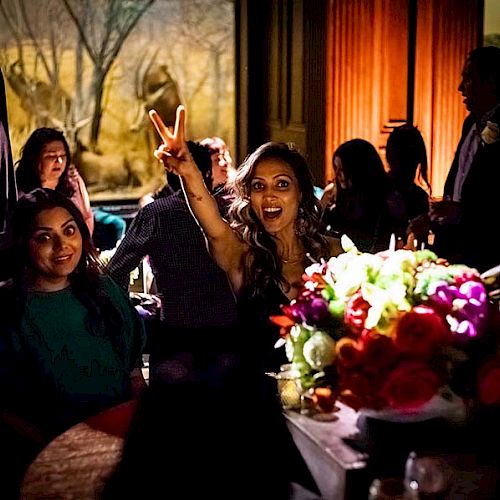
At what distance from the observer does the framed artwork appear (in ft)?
→ 22.2

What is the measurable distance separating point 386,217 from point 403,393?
2.48 m

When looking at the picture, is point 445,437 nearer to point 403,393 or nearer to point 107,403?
point 403,393

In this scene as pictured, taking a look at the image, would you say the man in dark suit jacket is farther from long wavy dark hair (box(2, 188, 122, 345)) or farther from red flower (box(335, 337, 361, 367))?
red flower (box(335, 337, 361, 367))

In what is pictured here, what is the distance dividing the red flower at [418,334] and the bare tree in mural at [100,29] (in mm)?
5306

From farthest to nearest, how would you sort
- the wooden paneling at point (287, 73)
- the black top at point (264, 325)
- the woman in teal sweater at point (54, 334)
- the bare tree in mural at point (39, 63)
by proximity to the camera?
1. the wooden paneling at point (287, 73)
2. the bare tree in mural at point (39, 63)
3. the black top at point (264, 325)
4. the woman in teal sweater at point (54, 334)

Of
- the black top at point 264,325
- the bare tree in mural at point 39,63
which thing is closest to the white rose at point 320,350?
the black top at point 264,325

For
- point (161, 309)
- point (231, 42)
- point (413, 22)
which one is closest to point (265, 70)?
point (231, 42)

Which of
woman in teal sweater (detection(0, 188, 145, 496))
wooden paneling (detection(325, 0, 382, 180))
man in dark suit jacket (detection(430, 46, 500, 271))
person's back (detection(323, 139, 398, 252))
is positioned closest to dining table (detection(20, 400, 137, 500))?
woman in teal sweater (detection(0, 188, 145, 496))

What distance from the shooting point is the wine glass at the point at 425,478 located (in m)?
1.86

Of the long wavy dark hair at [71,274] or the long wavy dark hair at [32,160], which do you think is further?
the long wavy dark hair at [32,160]

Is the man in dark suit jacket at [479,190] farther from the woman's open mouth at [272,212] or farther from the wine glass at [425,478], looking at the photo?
the wine glass at [425,478]

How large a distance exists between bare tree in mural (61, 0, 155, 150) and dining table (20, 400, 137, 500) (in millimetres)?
4616

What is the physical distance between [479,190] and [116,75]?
11.2ft

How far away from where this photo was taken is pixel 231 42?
7215mm
